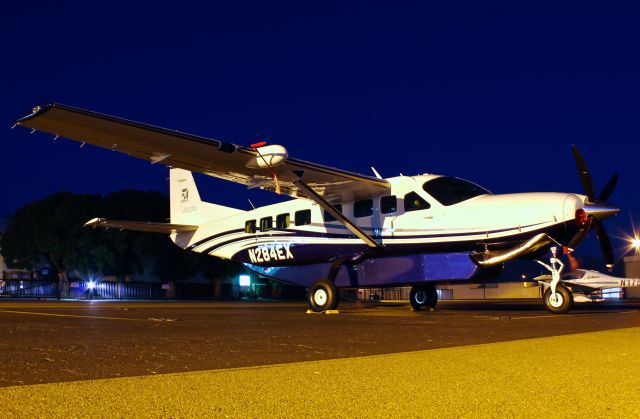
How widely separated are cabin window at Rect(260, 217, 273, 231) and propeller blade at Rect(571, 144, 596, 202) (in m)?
8.63

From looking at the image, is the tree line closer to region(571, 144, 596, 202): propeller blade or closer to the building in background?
the building in background

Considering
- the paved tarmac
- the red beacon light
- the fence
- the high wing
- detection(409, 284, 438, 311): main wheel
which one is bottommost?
the fence

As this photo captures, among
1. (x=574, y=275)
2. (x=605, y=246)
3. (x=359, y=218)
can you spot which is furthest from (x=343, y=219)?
(x=574, y=275)

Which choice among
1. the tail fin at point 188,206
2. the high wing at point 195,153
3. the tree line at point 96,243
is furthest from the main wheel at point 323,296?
the tree line at point 96,243

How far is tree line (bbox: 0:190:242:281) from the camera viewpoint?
47.4 meters

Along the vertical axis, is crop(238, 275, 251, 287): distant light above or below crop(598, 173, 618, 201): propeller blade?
below

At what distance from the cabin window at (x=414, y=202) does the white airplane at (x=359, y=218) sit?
0.03 metres

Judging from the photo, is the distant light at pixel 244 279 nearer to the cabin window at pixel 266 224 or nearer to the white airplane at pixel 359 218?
the white airplane at pixel 359 218

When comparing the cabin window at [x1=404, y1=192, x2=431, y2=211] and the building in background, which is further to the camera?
the building in background

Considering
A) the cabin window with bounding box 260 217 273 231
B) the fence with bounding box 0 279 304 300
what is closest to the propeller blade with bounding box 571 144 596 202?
the cabin window with bounding box 260 217 273 231

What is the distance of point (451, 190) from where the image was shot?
15625mm

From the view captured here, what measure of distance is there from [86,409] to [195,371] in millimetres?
1612

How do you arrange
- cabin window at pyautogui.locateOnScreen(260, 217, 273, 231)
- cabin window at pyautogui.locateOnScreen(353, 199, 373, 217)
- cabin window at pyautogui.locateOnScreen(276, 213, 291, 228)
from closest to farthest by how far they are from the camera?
cabin window at pyautogui.locateOnScreen(353, 199, 373, 217), cabin window at pyautogui.locateOnScreen(276, 213, 291, 228), cabin window at pyautogui.locateOnScreen(260, 217, 273, 231)

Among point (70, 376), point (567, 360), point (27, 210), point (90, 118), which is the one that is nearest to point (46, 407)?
point (70, 376)
